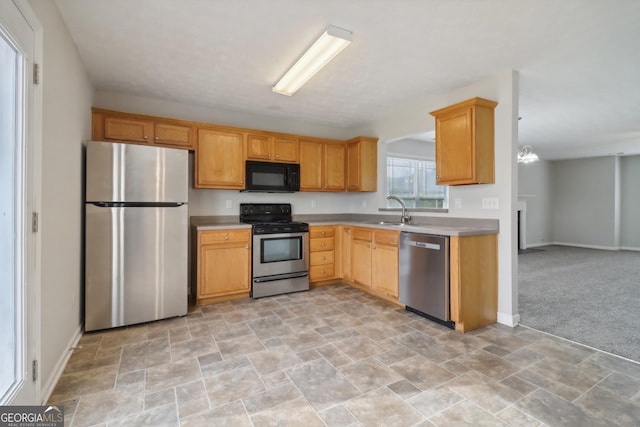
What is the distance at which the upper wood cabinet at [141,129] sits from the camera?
3.25 m

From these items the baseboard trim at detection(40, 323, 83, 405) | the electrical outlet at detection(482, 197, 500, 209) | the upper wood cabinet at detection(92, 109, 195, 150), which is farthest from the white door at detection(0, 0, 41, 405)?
the electrical outlet at detection(482, 197, 500, 209)

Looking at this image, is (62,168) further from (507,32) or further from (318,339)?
(507,32)

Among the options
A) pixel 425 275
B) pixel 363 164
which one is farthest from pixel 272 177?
pixel 425 275

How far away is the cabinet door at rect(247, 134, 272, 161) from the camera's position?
13.2 ft

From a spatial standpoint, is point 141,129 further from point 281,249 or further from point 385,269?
point 385,269

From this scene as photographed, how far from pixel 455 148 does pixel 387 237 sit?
1.23 m

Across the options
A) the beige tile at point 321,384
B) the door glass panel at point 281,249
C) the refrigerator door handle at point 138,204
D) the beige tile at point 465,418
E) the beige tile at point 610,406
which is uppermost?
the refrigerator door handle at point 138,204

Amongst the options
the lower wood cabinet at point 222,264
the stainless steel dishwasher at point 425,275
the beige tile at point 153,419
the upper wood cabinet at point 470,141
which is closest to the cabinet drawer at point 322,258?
the lower wood cabinet at point 222,264

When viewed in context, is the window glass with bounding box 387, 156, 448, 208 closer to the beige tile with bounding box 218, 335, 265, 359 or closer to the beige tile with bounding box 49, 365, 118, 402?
the beige tile with bounding box 218, 335, 265, 359

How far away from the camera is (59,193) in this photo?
212cm

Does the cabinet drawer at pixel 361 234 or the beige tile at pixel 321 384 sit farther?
the cabinet drawer at pixel 361 234

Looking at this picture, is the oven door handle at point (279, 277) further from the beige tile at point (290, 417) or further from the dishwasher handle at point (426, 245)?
the beige tile at point (290, 417)

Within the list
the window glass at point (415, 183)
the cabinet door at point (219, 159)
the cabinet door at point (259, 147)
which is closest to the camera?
the cabinet door at point (219, 159)

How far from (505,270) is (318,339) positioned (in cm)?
196
